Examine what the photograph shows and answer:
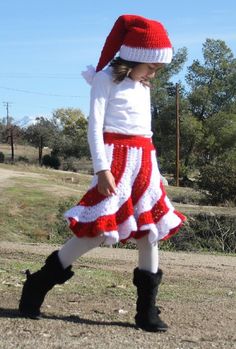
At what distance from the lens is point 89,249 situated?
4.12 m

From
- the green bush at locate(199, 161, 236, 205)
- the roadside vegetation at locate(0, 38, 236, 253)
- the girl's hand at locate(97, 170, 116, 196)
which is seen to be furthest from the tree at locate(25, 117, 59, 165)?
the girl's hand at locate(97, 170, 116, 196)

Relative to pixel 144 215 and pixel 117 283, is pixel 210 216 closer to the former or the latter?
pixel 117 283

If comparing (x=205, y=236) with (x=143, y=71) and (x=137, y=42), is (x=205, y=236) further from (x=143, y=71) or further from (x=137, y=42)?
(x=137, y=42)

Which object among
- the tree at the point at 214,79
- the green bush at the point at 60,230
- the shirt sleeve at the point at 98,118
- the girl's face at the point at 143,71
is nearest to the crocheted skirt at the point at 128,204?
the shirt sleeve at the point at 98,118

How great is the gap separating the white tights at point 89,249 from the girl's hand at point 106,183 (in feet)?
1.10

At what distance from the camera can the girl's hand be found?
390 centimetres

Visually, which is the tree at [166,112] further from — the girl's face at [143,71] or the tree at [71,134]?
the girl's face at [143,71]

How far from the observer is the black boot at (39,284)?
4.20m

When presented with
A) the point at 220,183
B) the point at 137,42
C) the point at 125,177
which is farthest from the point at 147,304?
the point at 220,183

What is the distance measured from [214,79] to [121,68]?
56.2m

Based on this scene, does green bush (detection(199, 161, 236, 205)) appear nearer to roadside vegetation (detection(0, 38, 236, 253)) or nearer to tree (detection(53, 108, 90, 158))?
roadside vegetation (detection(0, 38, 236, 253))

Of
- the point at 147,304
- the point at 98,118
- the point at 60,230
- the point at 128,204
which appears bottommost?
the point at 60,230

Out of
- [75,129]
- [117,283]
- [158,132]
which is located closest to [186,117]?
[158,132]

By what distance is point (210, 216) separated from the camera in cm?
1498
